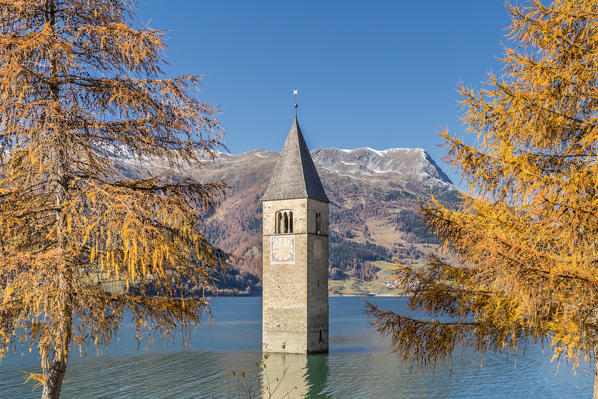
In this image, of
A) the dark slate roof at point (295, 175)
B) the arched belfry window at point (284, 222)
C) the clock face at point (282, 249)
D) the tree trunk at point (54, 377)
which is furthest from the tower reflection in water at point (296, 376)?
the tree trunk at point (54, 377)

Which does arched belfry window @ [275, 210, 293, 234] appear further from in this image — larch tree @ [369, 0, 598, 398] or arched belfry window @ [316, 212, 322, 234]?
larch tree @ [369, 0, 598, 398]

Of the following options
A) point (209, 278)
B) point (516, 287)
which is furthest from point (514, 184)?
point (209, 278)

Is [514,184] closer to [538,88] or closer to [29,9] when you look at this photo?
[538,88]

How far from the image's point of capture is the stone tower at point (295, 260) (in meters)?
37.8

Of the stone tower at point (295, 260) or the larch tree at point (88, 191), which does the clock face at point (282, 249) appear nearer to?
the stone tower at point (295, 260)

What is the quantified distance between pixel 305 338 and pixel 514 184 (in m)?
28.7

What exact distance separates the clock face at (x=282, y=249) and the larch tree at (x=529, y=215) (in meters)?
27.5

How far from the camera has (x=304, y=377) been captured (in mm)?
32094

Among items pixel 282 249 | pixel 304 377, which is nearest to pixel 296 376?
pixel 304 377

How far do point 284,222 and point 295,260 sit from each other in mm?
2948

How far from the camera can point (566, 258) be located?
822 cm

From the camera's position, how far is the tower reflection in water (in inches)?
1137

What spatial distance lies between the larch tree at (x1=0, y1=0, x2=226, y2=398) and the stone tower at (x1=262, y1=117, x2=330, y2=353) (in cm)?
2999

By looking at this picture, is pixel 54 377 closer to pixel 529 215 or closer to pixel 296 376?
pixel 529 215
